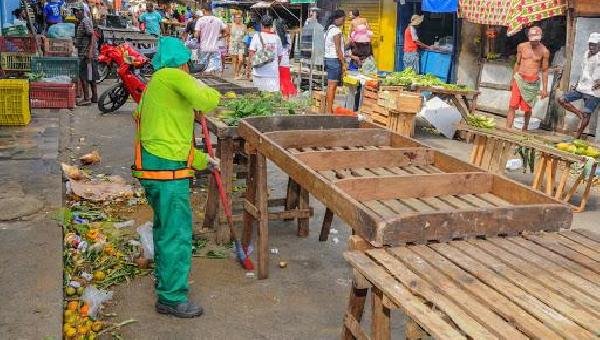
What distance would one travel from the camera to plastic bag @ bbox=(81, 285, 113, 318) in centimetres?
430

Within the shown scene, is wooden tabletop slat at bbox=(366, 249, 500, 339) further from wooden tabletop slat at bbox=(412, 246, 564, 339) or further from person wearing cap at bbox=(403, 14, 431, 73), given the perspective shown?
person wearing cap at bbox=(403, 14, 431, 73)

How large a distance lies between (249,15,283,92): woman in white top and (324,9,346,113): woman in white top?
146cm

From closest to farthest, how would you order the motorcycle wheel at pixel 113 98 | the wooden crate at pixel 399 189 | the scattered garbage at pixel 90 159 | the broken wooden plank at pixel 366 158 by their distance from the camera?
the wooden crate at pixel 399 189, the broken wooden plank at pixel 366 158, the scattered garbage at pixel 90 159, the motorcycle wheel at pixel 113 98

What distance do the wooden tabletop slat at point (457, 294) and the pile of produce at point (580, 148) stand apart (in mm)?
4961

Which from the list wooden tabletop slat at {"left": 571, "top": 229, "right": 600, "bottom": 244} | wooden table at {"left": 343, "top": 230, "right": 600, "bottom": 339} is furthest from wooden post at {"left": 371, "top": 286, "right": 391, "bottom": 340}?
wooden tabletop slat at {"left": 571, "top": 229, "right": 600, "bottom": 244}

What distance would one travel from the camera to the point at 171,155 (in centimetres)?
414

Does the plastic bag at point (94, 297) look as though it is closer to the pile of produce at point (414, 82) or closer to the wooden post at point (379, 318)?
the wooden post at point (379, 318)

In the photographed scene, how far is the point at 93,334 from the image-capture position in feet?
13.1

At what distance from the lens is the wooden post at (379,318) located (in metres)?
2.67

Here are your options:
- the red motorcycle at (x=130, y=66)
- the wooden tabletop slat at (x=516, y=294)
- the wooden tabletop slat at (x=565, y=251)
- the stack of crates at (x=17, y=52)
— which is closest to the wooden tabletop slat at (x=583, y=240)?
the wooden tabletop slat at (x=565, y=251)

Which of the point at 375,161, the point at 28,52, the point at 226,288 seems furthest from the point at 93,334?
the point at 28,52

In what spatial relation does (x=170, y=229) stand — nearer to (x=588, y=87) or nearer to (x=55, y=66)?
(x=588, y=87)

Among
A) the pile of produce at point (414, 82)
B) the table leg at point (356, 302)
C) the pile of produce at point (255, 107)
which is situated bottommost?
the table leg at point (356, 302)

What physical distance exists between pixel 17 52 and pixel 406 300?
449 inches
